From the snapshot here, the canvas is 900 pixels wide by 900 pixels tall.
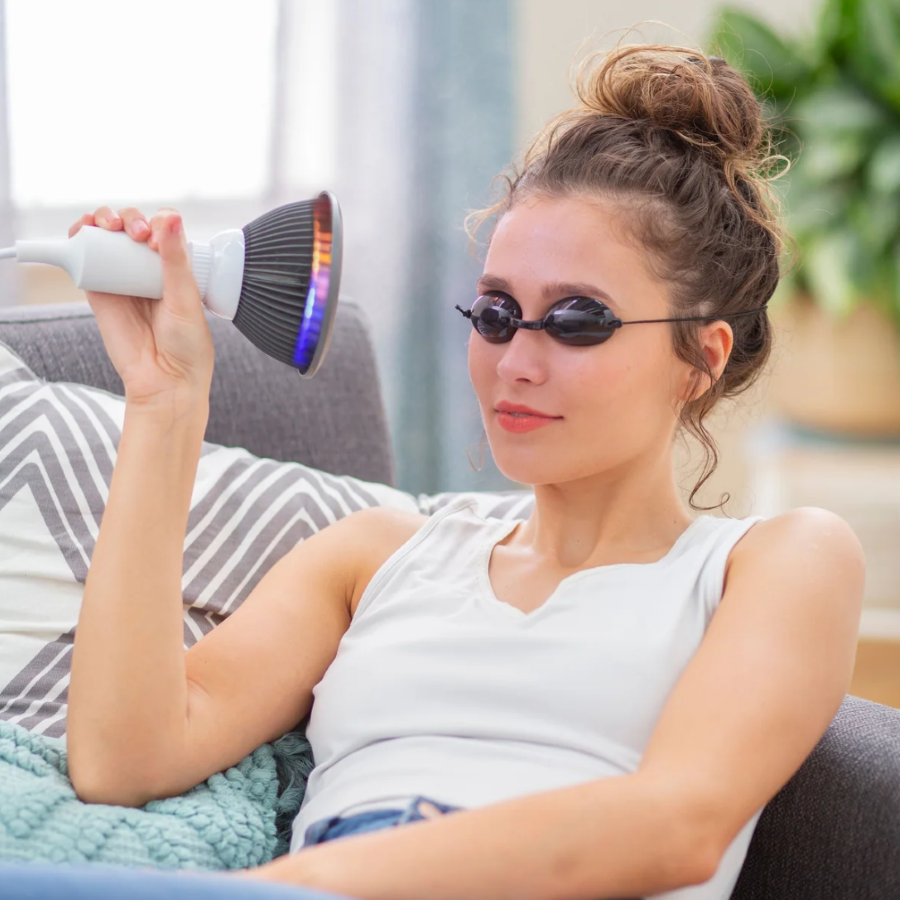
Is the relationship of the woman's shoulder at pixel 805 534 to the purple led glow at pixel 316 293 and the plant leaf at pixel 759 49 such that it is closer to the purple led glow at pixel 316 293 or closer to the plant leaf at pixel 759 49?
the purple led glow at pixel 316 293

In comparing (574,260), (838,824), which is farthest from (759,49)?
(838,824)

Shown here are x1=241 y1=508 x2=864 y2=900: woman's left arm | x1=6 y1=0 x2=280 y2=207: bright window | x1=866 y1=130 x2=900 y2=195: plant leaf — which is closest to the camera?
x1=241 y1=508 x2=864 y2=900: woman's left arm

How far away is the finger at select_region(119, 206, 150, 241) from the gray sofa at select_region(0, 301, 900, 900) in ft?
1.62

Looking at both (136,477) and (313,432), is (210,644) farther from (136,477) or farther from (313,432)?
(313,432)

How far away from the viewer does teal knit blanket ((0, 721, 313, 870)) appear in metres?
0.94

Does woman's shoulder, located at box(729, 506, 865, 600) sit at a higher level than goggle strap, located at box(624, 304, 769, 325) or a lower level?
lower

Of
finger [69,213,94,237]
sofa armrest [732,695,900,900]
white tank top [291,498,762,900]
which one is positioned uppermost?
finger [69,213,94,237]

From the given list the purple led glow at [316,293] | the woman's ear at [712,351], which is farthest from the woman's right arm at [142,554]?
the woman's ear at [712,351]

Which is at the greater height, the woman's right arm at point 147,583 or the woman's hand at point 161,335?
the woman's hand at point 161,335

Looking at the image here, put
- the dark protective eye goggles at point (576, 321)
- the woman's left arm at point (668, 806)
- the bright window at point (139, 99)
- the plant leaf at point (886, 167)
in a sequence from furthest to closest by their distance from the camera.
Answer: the plant leaf at point (886, 167) → the bright window at point (139, 99) → the dark protective eye goggles at point (576, 321) → the woman's left arm at point (668, 806)

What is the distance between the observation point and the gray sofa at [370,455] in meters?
1.05

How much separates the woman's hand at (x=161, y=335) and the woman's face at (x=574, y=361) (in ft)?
0.95

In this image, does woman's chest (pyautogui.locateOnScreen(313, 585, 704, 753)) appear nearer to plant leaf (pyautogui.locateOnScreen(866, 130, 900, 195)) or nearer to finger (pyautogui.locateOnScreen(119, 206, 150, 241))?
finger (pyautogui.locateOnScreen(119, 206, 150, 241))

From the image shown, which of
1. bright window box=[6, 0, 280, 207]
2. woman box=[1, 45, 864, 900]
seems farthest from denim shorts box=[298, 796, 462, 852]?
bright window box=[6, 0, 280, 207]
